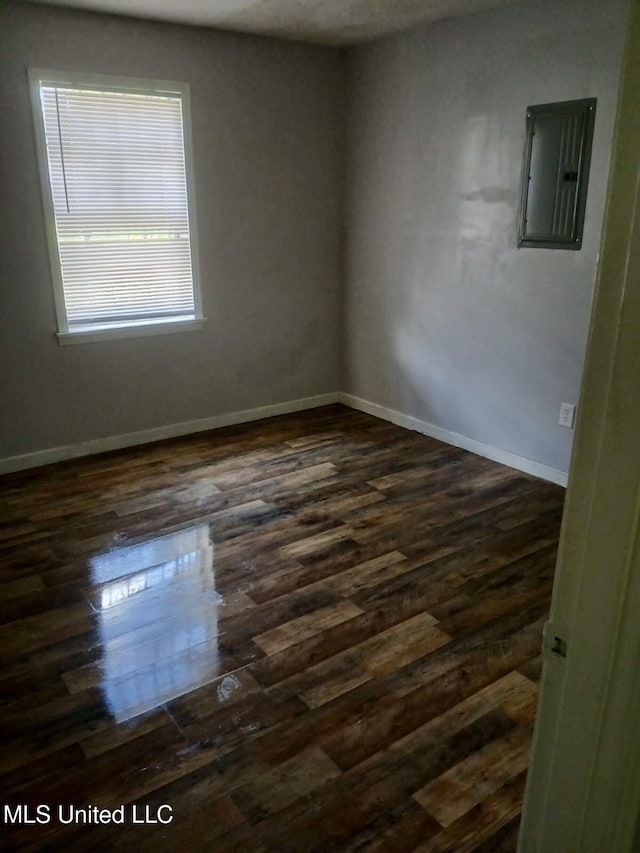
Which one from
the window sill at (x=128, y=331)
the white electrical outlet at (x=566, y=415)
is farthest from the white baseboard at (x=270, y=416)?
the window sill at (x=128, y=331)

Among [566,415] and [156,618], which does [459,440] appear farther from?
[156,618]

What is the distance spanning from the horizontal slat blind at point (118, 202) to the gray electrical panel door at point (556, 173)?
203 cm

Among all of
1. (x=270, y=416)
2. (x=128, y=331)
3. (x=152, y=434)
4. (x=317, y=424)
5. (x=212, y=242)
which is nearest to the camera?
(x=128, y=331)

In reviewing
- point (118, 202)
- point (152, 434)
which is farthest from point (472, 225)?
point (152, 434)

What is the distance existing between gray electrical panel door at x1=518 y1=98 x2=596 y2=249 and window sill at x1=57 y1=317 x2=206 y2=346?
212 centimetres

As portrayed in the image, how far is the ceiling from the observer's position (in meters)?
3.26

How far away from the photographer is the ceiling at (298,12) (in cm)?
326

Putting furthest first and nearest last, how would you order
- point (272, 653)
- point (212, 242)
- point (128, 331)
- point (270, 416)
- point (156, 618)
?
point (270, 416) < point (212, 242) < point (128, 331) < point (156, 618) < point (272, 653)

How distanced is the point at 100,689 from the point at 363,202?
3.53 meters

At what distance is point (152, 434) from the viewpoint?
4262 mm

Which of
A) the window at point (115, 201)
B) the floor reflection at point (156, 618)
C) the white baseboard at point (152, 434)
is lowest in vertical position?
the floor reflection at point (156, 618)

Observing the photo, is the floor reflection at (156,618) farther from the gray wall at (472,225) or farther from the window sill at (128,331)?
the gray wall at (472,225)

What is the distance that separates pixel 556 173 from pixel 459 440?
166cm

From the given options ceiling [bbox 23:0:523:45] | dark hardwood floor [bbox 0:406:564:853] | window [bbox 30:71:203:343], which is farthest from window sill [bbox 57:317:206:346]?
ceiling [bbox 23:0:523:45]
